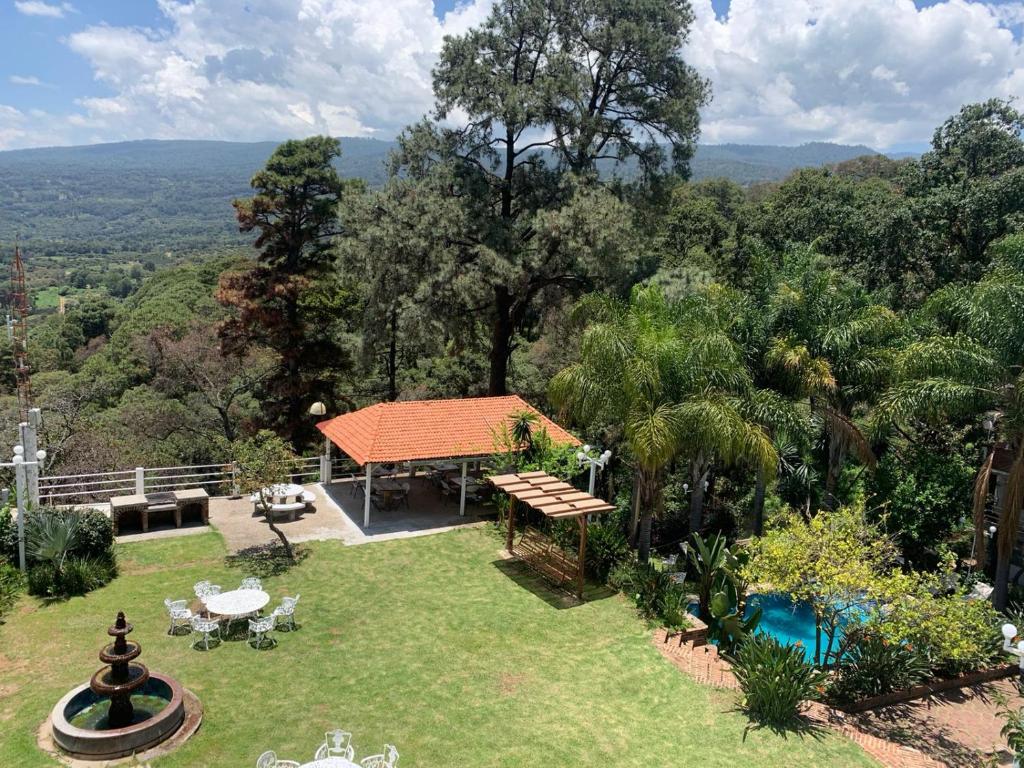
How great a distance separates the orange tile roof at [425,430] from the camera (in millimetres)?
16594

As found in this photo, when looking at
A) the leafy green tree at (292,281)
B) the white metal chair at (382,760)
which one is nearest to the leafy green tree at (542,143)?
the leafy green tree at (292,281)

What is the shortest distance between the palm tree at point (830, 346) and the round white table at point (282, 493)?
1150cm

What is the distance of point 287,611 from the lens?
11758 millimetres

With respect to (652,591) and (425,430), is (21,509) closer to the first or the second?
(425,430)

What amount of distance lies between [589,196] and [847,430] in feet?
34.6

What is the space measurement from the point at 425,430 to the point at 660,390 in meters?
6.22

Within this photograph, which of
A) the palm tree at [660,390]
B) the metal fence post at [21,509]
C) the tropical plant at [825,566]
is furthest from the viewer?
the palm tree at [660,390]

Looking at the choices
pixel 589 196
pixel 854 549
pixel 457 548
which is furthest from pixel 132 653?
pixel 589 196

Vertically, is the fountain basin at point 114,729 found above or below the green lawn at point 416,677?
above

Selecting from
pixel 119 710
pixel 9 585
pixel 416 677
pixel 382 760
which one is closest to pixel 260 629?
pixel 119 710

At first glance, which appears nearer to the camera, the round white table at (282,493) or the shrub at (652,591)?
the shrub at (652,591)

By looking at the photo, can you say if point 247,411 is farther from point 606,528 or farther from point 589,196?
point 606,528

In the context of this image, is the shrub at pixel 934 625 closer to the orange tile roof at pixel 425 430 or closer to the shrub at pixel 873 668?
the shrub at pixel 873 668

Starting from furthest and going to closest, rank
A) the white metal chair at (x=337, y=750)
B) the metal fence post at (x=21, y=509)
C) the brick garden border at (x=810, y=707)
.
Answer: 1. the metal fence post at (x=21, y=509)
2. the brick garden border at (x=810, y=707)
3. the white metal chair at (x=337, y=750)
